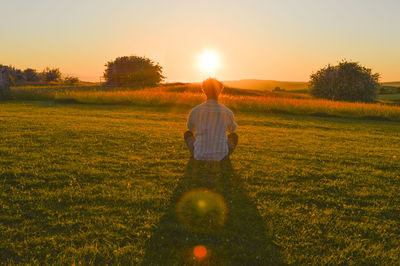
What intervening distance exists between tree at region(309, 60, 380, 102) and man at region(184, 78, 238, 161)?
44401mm

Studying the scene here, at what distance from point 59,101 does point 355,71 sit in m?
45.4

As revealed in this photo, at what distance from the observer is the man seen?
5.89m

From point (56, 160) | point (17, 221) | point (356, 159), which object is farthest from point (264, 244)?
point (356, 159)

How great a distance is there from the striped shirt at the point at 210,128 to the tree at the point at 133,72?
51.4 metres

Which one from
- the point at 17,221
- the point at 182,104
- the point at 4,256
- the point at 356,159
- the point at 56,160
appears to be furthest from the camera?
the point at 182,104

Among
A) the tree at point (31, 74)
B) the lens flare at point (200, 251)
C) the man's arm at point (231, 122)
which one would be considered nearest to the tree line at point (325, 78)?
the tree at point (31, 74)

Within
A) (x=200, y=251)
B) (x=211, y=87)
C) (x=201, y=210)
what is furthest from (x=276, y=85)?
(x=200, y=251)

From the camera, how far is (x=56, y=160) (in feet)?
22.0

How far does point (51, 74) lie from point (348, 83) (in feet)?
222

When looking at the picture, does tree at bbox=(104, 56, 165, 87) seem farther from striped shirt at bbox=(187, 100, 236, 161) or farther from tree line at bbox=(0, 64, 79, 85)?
striped shirt at bbox=(187, 100, 236, 161)

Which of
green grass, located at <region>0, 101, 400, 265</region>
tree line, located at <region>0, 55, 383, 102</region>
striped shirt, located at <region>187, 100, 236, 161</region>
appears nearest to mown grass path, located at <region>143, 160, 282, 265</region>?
green grass, located at <region>0, 101, 400, 265</region>

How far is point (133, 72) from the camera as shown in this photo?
57.0 metres

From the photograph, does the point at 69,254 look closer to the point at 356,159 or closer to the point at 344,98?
the point at 356,159

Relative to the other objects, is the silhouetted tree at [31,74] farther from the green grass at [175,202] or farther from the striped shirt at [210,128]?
the striped shirt at [210,128]
